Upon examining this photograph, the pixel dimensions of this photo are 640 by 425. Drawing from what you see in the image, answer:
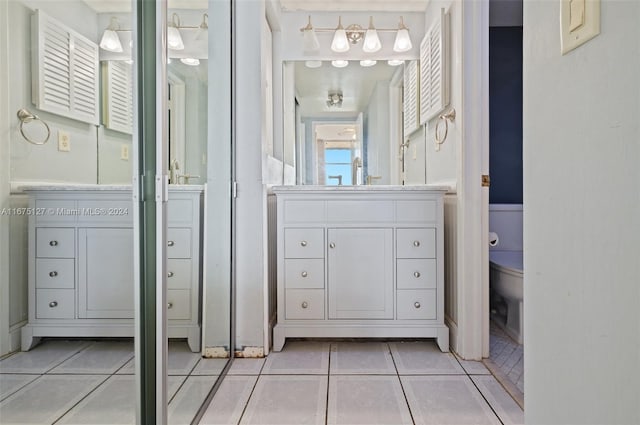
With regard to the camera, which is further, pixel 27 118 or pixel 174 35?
pixel 174 35

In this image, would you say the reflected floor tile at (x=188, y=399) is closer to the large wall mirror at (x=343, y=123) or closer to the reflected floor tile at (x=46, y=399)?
the reflected floor tile at (x=46, y=399)

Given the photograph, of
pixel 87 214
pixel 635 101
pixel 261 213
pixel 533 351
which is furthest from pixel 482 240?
pixel 87 214

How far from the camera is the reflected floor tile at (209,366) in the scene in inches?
57.6

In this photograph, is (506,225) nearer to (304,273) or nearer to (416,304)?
(416,304)

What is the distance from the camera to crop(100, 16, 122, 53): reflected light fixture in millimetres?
831

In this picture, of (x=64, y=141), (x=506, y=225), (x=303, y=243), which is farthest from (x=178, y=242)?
(x=506, y=225)

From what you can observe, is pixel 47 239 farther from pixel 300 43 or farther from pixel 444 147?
pixel 300 43

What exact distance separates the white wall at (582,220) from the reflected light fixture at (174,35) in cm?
100

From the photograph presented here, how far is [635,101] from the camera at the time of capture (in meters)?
0.42

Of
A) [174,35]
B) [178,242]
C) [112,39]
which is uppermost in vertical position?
[174,35]

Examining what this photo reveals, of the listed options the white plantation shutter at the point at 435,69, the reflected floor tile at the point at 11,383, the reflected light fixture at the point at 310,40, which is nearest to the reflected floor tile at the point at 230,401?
the reflected floor tile at the point at 11,383

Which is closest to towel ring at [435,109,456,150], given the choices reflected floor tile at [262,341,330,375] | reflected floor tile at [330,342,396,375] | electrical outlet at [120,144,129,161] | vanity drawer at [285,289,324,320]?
vanity drawer at [285,289,324,320]

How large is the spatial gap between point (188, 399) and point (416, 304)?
1.17 meters

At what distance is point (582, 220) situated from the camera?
0.51m
